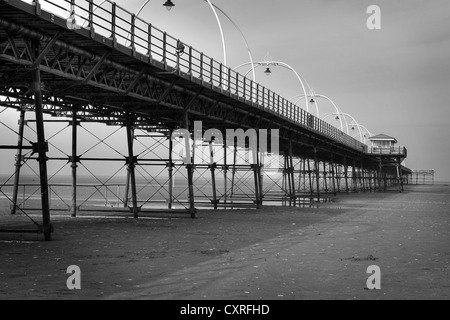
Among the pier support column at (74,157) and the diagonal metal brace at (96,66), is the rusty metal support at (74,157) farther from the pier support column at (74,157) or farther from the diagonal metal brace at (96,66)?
the diagonal metal brace at (96,66)

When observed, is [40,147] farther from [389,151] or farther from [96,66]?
[389,151]

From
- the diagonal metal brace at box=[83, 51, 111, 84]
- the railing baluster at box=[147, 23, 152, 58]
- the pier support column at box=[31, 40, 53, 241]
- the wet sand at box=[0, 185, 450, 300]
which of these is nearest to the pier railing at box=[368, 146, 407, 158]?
the wet sand at box=[0, 185, 450, 300]

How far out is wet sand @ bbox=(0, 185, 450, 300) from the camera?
10.0m

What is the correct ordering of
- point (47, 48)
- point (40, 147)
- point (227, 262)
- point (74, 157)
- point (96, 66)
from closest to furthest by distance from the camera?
point (227, 262)
point (47, 48)
point (40, 147)
point (96, 66)
point (74, 157)

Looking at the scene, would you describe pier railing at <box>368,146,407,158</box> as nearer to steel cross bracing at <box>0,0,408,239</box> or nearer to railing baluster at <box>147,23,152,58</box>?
steel cross bracing at <box>0,0,408,239</box>

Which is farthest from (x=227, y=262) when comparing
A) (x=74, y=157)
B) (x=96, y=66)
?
(x=74, y=157)

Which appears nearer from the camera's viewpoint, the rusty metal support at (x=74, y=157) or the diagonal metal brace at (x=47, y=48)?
the diagonal metal brace at (x=47, y=48)

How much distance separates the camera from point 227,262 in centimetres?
1331

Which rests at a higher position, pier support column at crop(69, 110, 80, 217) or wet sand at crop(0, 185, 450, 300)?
pier support column at crop(69, 110, 80, 217)

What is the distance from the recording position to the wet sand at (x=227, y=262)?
10031 mm

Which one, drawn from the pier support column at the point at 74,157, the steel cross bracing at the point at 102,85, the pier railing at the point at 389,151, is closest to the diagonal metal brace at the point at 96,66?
the steel cross bracing at the point at 102,85

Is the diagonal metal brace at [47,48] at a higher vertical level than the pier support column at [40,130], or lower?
higher

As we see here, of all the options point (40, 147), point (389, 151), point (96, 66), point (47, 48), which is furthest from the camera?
point (389, 151)
